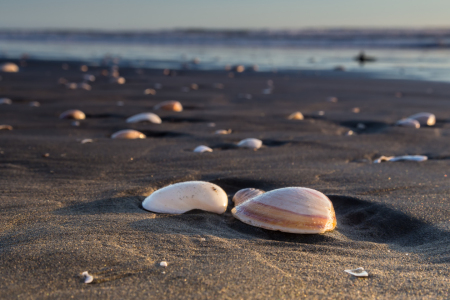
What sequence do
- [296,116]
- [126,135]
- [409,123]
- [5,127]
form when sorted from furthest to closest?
1. [296,116]
2. [409,123]
3. [5,127]
4. [126,135]

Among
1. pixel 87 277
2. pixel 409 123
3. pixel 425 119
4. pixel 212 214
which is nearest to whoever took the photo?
pixel 87 277

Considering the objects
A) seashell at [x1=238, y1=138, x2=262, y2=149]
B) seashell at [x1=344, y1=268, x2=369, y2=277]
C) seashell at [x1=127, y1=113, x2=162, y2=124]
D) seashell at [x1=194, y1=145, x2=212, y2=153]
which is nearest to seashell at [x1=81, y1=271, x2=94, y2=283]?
seashell at [x1=344, y1=268, x2=369, y2=277]

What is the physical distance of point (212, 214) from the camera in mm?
1817

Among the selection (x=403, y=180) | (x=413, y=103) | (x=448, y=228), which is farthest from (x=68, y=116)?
(x=413, y=103)

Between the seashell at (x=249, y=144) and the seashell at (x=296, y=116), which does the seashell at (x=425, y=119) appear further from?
the seashell at (x=249, y=144)

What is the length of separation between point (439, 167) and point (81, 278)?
2.12 m

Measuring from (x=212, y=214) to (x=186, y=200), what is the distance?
12 centimetres

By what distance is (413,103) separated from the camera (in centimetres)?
486

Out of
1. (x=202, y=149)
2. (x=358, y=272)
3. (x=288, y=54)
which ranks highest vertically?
(x=288, y=54)

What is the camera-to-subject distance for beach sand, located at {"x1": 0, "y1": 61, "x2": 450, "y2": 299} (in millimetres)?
1204

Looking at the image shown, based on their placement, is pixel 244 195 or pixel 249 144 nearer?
pixel 244 195

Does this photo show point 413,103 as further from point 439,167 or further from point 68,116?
point 68,116

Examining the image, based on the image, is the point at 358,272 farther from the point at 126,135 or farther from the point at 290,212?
the point at 126,135

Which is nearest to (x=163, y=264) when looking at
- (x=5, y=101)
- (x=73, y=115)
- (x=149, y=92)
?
(x=73, y=115)
